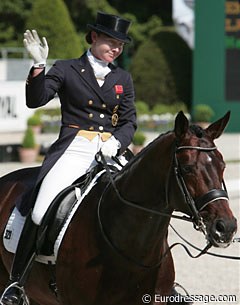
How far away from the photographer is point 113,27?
17.8 feet

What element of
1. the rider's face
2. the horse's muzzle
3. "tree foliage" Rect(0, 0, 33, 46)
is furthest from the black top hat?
"tree foliage" Rect(0, 0, 33, 46)

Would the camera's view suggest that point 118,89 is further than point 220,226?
Yes

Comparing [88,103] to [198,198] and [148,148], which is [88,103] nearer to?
[148,148]

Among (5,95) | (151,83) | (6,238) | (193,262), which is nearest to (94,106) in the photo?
(6,238)

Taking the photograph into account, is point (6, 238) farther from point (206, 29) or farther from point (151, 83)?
point (151, 83)

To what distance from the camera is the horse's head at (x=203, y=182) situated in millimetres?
4207

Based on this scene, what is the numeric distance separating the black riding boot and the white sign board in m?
14.3

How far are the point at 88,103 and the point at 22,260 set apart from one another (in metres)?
1.09

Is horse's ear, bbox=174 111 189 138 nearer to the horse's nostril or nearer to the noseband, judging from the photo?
the noseband

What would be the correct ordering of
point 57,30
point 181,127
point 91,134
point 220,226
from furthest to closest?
point 57,30, point 91,134, point 181,127, point 220,226

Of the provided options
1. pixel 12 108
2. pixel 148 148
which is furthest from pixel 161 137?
pixel 12 108

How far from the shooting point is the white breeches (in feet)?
17.5

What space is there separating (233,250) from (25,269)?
4.66m

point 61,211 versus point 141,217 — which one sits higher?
point 141,217
